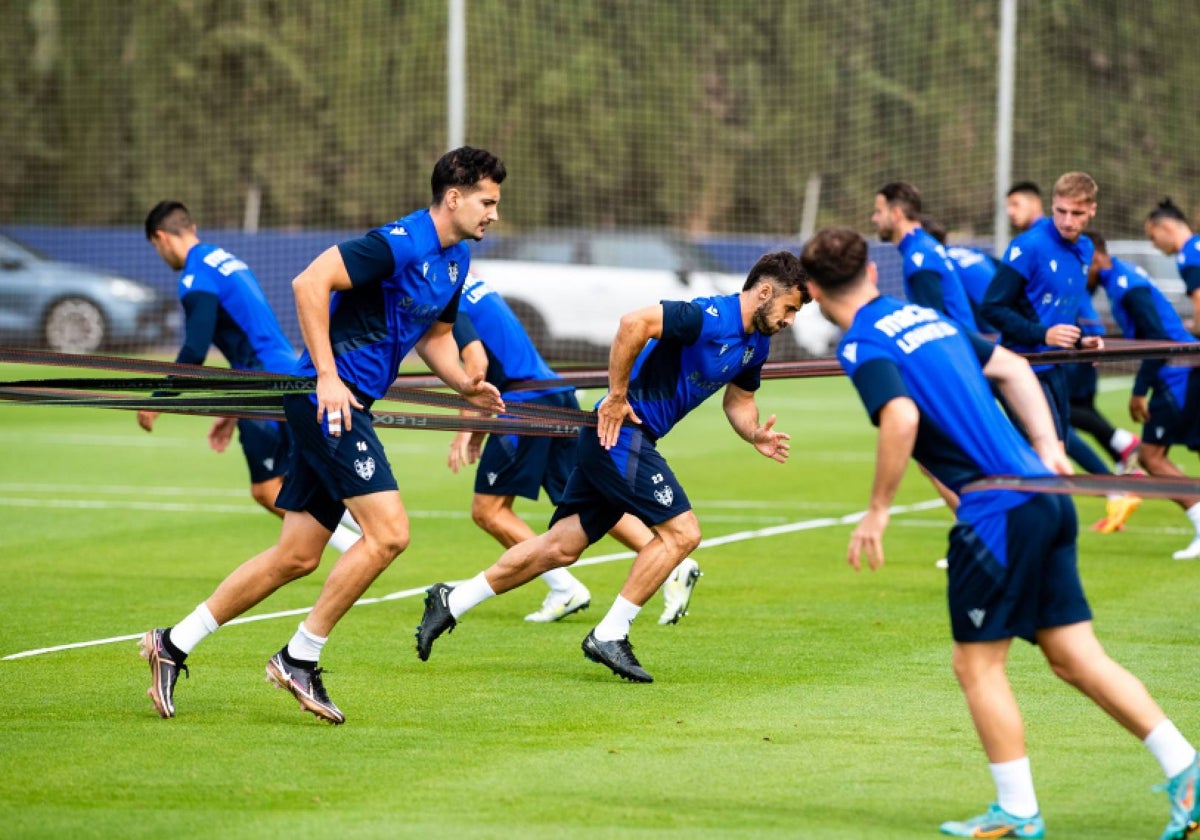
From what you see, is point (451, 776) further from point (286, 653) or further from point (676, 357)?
point (676, 357)

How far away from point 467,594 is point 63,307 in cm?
2258

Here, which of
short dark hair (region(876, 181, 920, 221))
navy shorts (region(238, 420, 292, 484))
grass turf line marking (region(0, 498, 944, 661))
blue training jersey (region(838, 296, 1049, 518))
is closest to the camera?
blue training jersey (region(838, 296, 1049, 518))

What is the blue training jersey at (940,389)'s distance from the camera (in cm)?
572

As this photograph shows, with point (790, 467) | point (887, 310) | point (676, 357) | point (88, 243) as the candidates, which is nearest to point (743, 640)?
point (676, 357)

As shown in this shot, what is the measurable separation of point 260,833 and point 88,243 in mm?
28202

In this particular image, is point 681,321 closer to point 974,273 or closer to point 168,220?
point 168,220

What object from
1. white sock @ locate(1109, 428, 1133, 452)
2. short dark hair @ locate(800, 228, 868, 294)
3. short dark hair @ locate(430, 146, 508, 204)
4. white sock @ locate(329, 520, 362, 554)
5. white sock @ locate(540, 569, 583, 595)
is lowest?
white sock @ locate(1109, 428, 1133, 452)

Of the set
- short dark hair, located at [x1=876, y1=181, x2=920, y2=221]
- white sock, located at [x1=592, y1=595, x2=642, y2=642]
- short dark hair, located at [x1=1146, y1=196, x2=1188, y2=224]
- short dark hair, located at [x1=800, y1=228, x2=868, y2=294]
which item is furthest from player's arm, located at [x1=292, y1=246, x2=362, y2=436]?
short dark hair, located at [x1=1146, y1=196, x2=1188, y2=224]

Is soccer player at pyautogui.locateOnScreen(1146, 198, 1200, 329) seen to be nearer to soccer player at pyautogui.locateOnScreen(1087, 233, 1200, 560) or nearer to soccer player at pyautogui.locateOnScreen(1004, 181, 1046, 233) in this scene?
soccer player at pyautogui.locateOnScreen(1087, 233, 1200, 560)

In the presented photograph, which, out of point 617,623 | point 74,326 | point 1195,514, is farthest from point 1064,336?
point 74,326

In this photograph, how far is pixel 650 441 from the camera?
8.49 m

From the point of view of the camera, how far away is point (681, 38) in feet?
127

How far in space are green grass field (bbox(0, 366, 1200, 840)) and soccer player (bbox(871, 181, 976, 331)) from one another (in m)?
1.72

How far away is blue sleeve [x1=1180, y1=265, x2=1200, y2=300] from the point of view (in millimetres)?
12703
